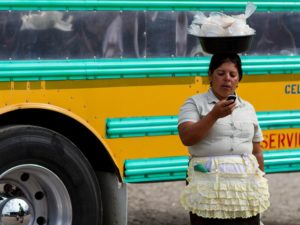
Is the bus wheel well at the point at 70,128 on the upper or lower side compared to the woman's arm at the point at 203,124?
upper

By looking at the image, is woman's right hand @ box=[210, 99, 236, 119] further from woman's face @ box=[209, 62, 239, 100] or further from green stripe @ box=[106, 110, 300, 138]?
green stripe @ box=[106, 110, 300, 138]

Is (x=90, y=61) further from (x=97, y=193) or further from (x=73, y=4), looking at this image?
(x=97, y=193)

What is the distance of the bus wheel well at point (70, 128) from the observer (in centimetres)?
586

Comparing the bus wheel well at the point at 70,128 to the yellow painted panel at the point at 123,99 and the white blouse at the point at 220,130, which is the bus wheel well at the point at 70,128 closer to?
the yellow painted panel at the point at 123,99

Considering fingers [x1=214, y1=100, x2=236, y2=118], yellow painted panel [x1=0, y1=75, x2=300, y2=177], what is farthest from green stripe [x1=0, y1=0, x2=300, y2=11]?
fingers [x1=214, y1=100, x2=236, y2=118]

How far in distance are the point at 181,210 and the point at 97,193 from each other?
2192 mm

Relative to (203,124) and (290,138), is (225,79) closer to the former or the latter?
(203,124)

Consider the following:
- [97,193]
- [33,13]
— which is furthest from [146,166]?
[33,13]

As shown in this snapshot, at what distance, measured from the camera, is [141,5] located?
19.9ft

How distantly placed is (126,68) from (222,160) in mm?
1387

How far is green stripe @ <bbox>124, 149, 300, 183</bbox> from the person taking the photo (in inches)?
239

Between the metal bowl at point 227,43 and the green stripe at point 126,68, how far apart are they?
1179mm

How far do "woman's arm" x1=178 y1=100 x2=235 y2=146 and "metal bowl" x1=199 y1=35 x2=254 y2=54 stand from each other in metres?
0.34

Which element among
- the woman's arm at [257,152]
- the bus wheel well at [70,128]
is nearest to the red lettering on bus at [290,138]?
the bus wheel well at [70,128]
